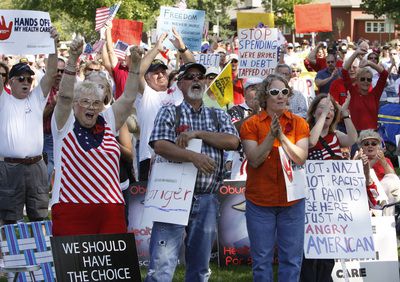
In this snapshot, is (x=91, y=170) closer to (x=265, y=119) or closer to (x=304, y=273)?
(x=265, y=119)

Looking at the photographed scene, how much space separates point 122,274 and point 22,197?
3290mm

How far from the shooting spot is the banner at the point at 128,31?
1844 cm

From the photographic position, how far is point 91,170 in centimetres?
734

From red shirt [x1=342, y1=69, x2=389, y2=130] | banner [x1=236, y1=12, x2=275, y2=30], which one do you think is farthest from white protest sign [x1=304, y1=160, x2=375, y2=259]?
banner [x1=236, y1=12, x2=275, y2=30]

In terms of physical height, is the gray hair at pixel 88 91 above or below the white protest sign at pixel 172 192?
above

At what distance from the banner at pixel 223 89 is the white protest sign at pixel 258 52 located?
1.24m

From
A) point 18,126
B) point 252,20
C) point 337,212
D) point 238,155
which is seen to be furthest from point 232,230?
point 252,20

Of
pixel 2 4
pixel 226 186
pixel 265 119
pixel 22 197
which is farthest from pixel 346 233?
pixel 2 4

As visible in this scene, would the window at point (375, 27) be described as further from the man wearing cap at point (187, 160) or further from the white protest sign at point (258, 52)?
the man wearing cap at point (187, 160)

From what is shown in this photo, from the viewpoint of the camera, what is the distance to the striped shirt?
289 inches

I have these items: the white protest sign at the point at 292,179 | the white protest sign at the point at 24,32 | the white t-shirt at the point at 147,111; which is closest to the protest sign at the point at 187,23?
the white t-shirt at the point at 147,111

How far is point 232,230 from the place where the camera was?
427 inches

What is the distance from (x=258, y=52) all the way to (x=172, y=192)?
686 cm

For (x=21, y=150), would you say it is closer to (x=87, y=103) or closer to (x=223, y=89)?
(x=87, y=103)
